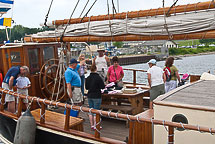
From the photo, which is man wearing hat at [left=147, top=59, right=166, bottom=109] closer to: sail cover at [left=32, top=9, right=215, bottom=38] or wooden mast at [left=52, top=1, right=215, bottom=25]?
sail cover at [left=32, top=9, right=215, bottom=38]

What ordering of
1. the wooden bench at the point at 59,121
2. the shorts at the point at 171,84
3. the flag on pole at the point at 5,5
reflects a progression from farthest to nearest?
the flag on pole at the point at 5,5 < the shorts at the point at 171,84 < the wooden bench at the point at 59,121

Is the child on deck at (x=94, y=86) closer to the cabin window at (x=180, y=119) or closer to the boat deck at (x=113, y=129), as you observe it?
the boat deck at (x=113, y=129)

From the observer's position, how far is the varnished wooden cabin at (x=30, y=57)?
7.07 meters

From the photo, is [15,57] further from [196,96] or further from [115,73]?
[196,96]

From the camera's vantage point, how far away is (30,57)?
7.20m

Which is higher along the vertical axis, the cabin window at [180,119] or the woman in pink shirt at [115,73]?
the woman in pink shirt at [115,73]

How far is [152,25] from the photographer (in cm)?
493

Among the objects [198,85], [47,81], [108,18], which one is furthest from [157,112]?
[47,81]

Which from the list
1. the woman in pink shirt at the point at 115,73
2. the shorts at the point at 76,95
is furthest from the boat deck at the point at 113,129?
the woman in pink shirt at the point at 115,73

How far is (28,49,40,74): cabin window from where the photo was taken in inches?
283

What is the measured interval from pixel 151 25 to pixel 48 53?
150 inches

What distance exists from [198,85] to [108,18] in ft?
7.90

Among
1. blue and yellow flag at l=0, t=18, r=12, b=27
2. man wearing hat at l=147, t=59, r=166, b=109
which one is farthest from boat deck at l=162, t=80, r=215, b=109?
blue and yellow flag at l=0, t=18, r=12, b=27

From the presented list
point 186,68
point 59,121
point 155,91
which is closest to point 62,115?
point 59,121
